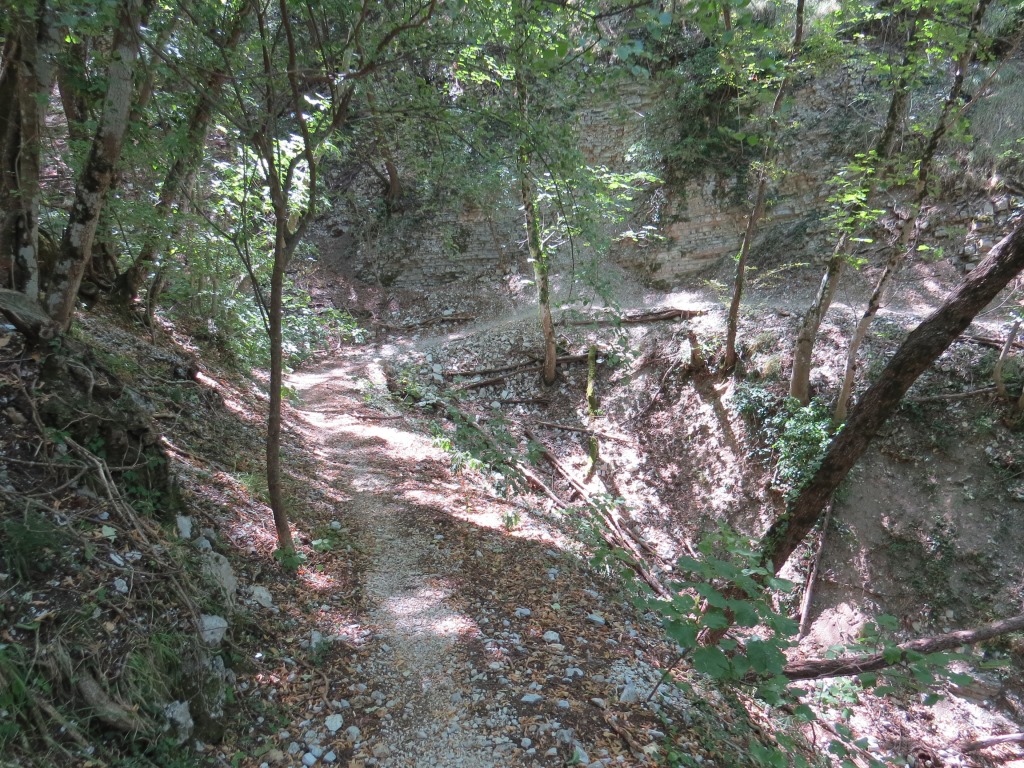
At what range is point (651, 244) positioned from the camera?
15984mm

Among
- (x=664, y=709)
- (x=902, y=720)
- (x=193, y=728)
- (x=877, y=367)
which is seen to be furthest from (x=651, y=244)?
(x=193, y=728)

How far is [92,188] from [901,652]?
21.5ft

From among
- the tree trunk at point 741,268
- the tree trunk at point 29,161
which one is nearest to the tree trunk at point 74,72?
the tree trunk at point 29,161

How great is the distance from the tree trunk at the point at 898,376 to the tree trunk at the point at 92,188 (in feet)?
19.2

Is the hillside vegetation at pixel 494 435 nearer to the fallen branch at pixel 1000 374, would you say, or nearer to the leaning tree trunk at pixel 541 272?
the fallen branch at pixel 1000 374

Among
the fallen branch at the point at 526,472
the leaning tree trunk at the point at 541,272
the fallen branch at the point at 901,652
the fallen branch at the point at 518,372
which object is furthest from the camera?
the fallen branch at the point at 518,372

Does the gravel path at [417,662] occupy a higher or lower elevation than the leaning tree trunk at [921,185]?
lower

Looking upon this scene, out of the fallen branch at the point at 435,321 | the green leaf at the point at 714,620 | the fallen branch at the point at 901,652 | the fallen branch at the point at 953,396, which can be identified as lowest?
the fallen branch at the point at 901,652

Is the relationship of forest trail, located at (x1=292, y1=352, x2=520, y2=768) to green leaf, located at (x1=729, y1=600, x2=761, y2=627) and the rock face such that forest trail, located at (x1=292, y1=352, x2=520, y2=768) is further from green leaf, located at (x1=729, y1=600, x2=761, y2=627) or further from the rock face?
the rock face

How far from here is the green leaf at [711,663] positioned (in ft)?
8.63

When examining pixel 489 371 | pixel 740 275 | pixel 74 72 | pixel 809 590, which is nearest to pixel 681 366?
pixel 740 275

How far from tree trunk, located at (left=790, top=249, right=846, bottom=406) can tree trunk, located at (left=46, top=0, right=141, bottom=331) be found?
8.68 metres

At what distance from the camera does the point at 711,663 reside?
104 inches

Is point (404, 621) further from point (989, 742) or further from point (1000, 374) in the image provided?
point (1000, 374)
